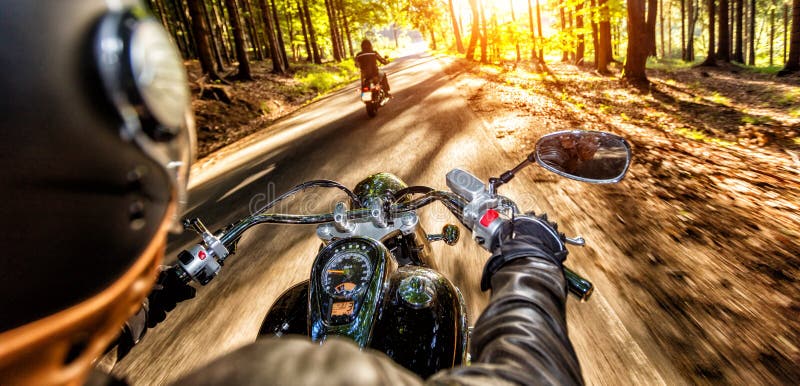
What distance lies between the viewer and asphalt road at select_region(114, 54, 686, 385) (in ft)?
7.68

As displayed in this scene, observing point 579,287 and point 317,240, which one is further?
point 317,240

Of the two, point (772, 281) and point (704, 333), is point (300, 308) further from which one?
point (772, 281)

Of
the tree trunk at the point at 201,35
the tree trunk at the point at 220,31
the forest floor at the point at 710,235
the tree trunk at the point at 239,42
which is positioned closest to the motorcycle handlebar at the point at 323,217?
the forest floor at the point at 710,235

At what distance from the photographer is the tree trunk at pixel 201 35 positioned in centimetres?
1262

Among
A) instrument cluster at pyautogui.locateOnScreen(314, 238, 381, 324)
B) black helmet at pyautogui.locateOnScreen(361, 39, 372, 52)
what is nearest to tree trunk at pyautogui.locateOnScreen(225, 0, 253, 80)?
black helmet at pyautogui.locateOnScreen(361, 39, 372, 52)

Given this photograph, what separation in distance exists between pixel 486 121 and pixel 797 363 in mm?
6682

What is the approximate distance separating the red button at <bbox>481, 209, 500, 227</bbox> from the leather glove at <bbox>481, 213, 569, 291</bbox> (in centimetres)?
7

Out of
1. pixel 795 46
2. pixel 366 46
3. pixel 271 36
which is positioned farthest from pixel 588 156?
pixel 271 36

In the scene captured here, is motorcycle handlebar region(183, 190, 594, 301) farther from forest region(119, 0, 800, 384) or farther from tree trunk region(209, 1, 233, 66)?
tree trunk region(209, 1, 233, 66)

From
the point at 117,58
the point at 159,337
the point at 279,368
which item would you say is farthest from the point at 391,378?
the point at 159,337

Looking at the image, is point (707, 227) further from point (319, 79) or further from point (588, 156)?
point (319, 79)

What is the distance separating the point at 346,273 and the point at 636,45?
14.4 metres

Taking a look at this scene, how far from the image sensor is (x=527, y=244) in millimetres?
1094

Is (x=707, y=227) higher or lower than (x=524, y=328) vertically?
lower
